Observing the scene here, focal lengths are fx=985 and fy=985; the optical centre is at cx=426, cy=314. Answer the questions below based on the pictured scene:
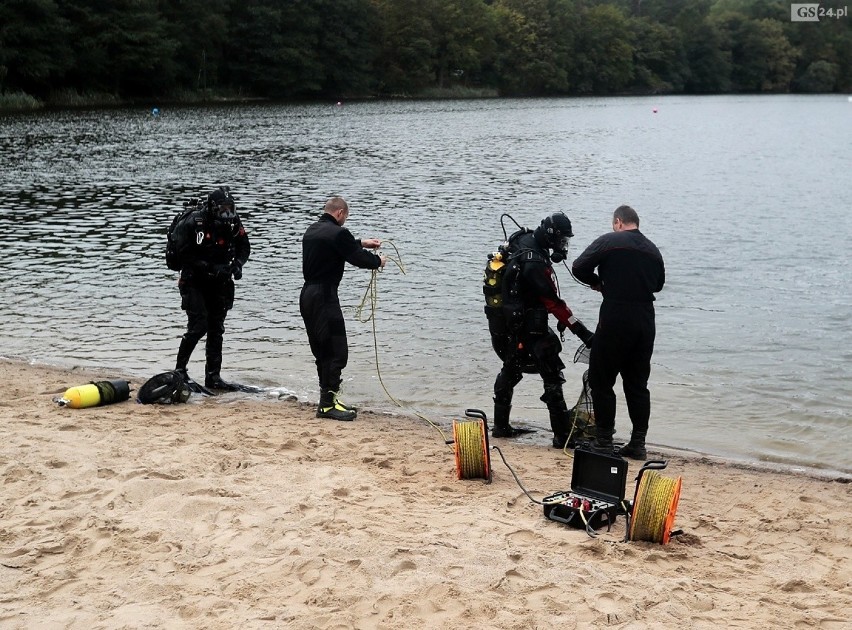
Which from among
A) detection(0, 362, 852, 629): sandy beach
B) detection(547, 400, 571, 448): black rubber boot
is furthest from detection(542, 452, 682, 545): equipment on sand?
detection(547, 400, 571, 448): black rubber boot

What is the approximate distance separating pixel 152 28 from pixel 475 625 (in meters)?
78.2

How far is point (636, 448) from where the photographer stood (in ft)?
29.1

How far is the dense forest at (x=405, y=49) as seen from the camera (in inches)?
2842

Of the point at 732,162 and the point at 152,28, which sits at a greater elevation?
the point at 152,28

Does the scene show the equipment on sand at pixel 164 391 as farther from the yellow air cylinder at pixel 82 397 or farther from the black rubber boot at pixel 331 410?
the black rubber boot at pixel 331 410

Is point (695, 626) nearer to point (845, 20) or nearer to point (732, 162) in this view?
point (732, 162)

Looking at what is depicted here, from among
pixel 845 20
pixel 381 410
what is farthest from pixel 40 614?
pixel 845 20

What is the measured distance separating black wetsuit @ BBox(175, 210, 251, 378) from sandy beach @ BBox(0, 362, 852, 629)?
6.14ft

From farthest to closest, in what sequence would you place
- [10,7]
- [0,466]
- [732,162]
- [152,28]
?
[152,28]
[10,7]
[732,162]
[0,466]

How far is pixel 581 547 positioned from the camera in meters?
6.36

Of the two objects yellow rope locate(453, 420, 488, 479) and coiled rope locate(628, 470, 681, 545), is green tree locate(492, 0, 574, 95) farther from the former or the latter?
coiled rope locate(628, 470, 681, 545)

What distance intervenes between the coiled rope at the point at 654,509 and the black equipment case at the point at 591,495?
286 millimetres

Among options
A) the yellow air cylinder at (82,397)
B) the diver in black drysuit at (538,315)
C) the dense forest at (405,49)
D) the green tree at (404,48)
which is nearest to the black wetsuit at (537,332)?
the diver in black drysuit at (538,315)

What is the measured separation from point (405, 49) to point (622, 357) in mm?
101706
